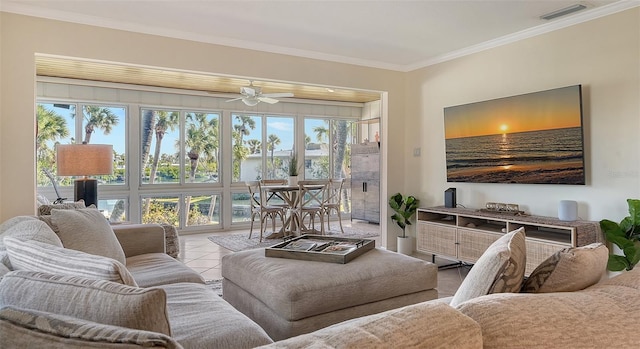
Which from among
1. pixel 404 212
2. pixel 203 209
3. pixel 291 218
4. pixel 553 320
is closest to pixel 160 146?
pixel 203 209

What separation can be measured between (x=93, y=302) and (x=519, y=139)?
399 centimetres

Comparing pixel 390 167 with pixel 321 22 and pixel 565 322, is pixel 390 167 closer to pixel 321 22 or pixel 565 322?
pixel 321 22

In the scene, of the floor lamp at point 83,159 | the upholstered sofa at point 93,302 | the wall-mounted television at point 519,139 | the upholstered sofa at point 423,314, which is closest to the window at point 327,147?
the wall-mounted television at point 519,139

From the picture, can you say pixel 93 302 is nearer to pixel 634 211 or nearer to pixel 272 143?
pixel 634 211

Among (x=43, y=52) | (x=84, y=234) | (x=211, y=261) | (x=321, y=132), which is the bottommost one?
(x=211, y=261)

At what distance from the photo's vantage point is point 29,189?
3336mm

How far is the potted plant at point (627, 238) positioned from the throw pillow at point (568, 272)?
2.38 metres

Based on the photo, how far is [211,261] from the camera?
4.86 metres

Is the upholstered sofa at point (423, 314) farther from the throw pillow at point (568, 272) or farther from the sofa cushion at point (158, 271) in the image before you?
the sofa cushion at point (158, 271)

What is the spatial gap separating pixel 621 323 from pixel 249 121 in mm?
7020

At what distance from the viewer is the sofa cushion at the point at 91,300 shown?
2.65 ft

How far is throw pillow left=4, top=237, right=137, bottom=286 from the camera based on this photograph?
1.10 metres

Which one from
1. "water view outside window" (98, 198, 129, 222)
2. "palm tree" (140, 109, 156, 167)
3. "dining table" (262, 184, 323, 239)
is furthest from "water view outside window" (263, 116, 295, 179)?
"water view outside window" (98, 198, 129, 222)

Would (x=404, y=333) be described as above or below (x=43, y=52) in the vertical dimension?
below
